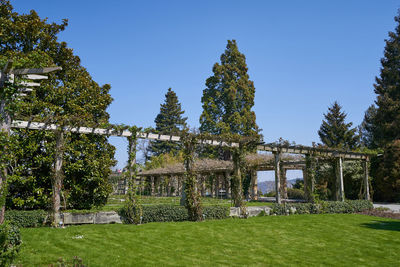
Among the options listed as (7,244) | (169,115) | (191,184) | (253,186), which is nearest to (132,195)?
(191,184)

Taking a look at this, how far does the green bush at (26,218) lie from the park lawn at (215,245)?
0.86 m

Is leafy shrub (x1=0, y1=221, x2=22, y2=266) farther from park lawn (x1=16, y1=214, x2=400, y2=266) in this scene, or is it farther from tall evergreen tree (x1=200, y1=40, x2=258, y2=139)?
tall evergreen tree (x1=200, y1=40, x2=258, y2=139)

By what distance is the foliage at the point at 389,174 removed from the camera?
19891 mm

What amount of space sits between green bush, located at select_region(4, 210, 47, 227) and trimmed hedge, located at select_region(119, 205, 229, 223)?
2.19 meters

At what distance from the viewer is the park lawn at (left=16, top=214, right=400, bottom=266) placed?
5508 millimetres

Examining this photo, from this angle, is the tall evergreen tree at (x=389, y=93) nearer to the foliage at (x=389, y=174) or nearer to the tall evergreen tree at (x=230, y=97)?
the foliage at (x=389, y=174)

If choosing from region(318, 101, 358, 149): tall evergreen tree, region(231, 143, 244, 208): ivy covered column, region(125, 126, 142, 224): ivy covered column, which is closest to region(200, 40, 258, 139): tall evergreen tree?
region(318, 101, 358, 149): tall evergreen tree

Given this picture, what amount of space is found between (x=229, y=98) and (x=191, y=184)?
22.1 metres

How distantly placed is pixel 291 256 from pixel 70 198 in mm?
8994

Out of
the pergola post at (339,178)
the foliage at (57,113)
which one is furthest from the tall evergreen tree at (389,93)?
the foliage at (57,113)

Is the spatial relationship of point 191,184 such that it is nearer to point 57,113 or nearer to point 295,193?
point 57,113

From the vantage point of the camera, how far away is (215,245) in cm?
666

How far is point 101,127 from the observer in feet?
30.3

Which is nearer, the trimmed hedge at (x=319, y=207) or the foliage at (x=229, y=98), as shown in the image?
the trimmed hedge at (x=319, y=207)
